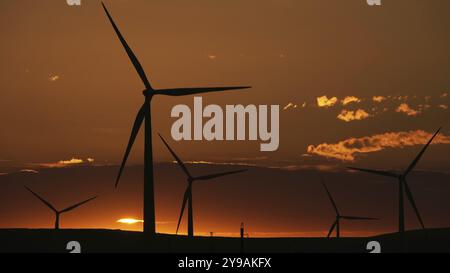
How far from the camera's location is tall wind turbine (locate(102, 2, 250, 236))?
5838 centimetres

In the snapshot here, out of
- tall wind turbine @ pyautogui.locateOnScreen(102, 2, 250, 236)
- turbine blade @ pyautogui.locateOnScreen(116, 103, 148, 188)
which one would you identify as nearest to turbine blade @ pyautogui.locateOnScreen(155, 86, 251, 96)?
tall wind turbine @ pyautogui.locateOnScreen(102, 2, 250, 236)

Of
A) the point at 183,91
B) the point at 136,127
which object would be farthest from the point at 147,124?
the point at 183,91

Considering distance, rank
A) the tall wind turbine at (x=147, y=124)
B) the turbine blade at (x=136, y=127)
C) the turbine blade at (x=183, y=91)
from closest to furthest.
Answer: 1. the tall wind turbine at (x=147, y=124)
2. the turbine blade at (x=136, y=127)
3. the turbine blade at (x=183, y=91)

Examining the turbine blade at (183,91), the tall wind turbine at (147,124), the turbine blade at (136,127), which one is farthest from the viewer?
the turbine blade at (183,91)

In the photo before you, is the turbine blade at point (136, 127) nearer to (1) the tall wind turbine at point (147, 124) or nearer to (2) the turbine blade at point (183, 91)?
(1) the tall wind turbine at point (147, 124)

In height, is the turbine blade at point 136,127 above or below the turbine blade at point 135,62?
below

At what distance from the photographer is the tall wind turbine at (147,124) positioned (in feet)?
192

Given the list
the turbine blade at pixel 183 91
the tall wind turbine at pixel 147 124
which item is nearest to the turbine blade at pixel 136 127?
the tall wind turbine at pixel 147 124

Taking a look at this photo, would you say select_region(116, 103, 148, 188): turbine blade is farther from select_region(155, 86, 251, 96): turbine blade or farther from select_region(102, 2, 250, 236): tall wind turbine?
select_region(155, 86, 251, 96): turbine blade
